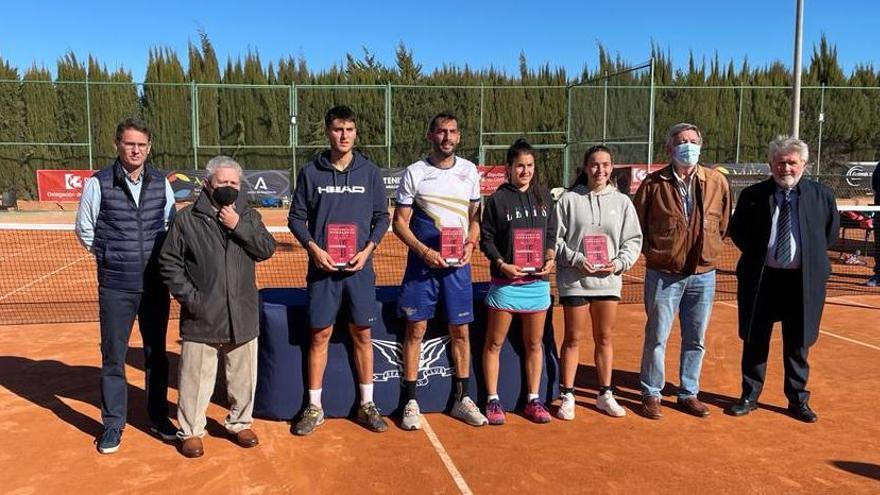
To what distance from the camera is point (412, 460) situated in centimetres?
412

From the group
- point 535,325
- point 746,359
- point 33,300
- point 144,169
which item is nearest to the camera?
point 144,169

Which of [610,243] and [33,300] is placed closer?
[610,243]

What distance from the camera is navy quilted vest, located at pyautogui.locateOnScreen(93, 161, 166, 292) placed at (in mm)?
4109

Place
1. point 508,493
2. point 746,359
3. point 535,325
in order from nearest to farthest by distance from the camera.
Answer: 1. point 508,493
2. point 535,325
3. point 746,359

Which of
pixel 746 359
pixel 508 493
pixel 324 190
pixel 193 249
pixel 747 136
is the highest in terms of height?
pixel 747 136

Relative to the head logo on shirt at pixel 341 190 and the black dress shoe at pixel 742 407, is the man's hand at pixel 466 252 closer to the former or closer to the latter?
the head logo on shirt at pixel 341 190

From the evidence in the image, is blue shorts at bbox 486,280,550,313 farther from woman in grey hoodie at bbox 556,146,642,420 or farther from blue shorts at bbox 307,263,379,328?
blue shorts at bbox 307,263,379,328

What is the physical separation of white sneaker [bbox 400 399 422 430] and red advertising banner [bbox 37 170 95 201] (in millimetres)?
19542

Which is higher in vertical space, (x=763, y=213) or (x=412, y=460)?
(x=763, y=213)

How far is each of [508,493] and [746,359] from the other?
2342 mm

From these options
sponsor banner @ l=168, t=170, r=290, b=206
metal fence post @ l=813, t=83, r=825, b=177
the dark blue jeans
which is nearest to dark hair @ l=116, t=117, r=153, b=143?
the dark blue jeans

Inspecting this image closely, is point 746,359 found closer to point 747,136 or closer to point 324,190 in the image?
point 324,190

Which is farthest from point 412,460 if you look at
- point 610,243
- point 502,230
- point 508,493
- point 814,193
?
point 814,193

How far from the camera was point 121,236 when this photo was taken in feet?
13.5
